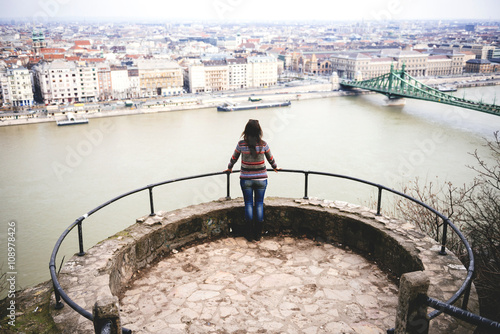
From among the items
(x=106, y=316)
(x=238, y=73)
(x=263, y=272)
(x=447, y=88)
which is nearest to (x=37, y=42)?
(x=238, y=73)

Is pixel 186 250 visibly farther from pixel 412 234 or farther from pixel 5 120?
pixel 5 120

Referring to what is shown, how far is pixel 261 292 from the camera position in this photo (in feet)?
5.92

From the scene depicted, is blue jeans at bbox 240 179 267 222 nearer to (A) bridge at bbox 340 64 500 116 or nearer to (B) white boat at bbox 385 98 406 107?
(A) bridge at bbox 340 64 500 116

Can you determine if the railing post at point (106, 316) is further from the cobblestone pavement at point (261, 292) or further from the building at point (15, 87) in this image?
the building at point (15, 87)

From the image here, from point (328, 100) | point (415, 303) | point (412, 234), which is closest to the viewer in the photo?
point (415, 303)

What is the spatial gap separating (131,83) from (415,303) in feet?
106

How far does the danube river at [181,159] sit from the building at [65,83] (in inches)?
382

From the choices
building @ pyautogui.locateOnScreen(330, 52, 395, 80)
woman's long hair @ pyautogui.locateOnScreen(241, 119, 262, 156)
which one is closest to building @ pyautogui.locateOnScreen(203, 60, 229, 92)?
building @ pyautogui.locateOnScreen(330, 52, 395, 80)

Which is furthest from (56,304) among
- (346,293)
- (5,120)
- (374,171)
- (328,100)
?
(328,100)

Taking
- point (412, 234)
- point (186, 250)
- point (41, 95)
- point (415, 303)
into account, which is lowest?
point (41, 95)

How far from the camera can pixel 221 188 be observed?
8.65 m

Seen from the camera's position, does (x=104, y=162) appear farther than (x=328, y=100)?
No

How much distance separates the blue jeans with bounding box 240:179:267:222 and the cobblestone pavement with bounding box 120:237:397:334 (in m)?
0.16

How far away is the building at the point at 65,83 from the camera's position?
27.8 metres
